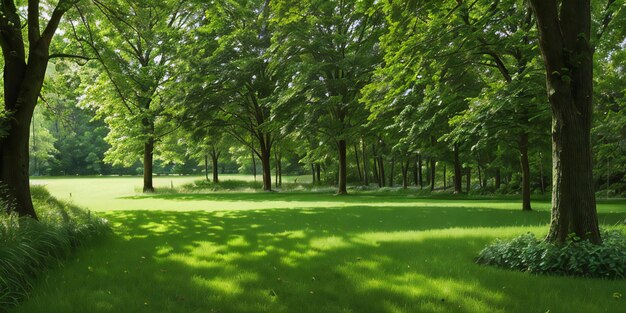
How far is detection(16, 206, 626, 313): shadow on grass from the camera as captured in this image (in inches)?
175

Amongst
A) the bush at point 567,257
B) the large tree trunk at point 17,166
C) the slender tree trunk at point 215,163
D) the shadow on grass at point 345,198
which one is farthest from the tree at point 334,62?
the slender tree trunk at point 215,163

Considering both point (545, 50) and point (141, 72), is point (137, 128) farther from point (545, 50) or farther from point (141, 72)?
point (545, 50)

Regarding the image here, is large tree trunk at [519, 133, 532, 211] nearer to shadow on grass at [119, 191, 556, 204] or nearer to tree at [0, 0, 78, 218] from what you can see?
shadow on grass at [119, 191, 556, 204]

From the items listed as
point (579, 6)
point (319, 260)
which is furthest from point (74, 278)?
point (579, 6)

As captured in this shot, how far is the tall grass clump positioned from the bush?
21.0 ft

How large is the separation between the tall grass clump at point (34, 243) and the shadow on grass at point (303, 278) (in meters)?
0.28

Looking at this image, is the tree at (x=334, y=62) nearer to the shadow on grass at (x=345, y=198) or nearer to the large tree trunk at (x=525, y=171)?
the shadow on grass at (x=345, y=198)

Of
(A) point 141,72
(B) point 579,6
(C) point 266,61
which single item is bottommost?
(B) point 579,6

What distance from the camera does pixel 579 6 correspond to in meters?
6.14

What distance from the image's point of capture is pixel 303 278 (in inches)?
217

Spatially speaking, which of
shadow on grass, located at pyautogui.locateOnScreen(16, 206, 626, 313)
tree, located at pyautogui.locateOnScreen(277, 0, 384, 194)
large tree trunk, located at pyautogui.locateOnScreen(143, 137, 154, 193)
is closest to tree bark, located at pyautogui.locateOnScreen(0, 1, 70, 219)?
shadow on grass, located at pyautogui.locateOnScreen(16, 206, 626, 313)

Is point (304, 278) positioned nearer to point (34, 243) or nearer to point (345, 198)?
point (34, 243)

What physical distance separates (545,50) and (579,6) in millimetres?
847

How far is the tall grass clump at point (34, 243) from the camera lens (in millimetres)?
4828
